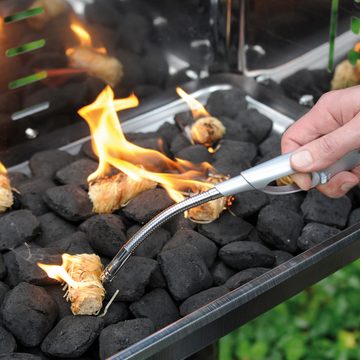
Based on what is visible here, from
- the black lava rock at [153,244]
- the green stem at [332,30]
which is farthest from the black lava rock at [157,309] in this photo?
the green stem at [332,30]

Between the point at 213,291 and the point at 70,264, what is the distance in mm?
299

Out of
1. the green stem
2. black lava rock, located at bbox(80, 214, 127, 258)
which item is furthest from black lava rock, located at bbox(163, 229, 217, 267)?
the green stem

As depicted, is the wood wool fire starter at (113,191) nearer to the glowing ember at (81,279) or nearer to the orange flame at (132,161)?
the orange flame at (132,161)

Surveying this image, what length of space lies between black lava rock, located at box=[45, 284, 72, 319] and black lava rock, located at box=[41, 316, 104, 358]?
0.04 meters

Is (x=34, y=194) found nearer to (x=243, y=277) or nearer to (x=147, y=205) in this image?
(x=147, y=205)

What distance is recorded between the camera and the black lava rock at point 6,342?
1290 millimetres

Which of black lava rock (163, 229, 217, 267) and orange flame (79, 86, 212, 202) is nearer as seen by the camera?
black lava rock (163, 229, 217, 267)

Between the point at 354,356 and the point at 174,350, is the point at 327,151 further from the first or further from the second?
the point at 354,356

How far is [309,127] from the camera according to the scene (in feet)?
4.73

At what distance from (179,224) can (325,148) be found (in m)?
0.48

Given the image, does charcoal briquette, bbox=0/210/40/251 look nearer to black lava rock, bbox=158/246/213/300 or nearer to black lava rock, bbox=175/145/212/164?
black lava rock, bbox=158/246/213/300

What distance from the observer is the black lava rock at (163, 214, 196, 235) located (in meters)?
1.59

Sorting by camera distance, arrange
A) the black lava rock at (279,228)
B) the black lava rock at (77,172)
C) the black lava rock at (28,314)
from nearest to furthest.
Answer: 1. the black lava rock at (28,314)
2. the black lava rock at (279,228)
3. the black lava rock at (77,172)

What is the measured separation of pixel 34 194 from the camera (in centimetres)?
170
